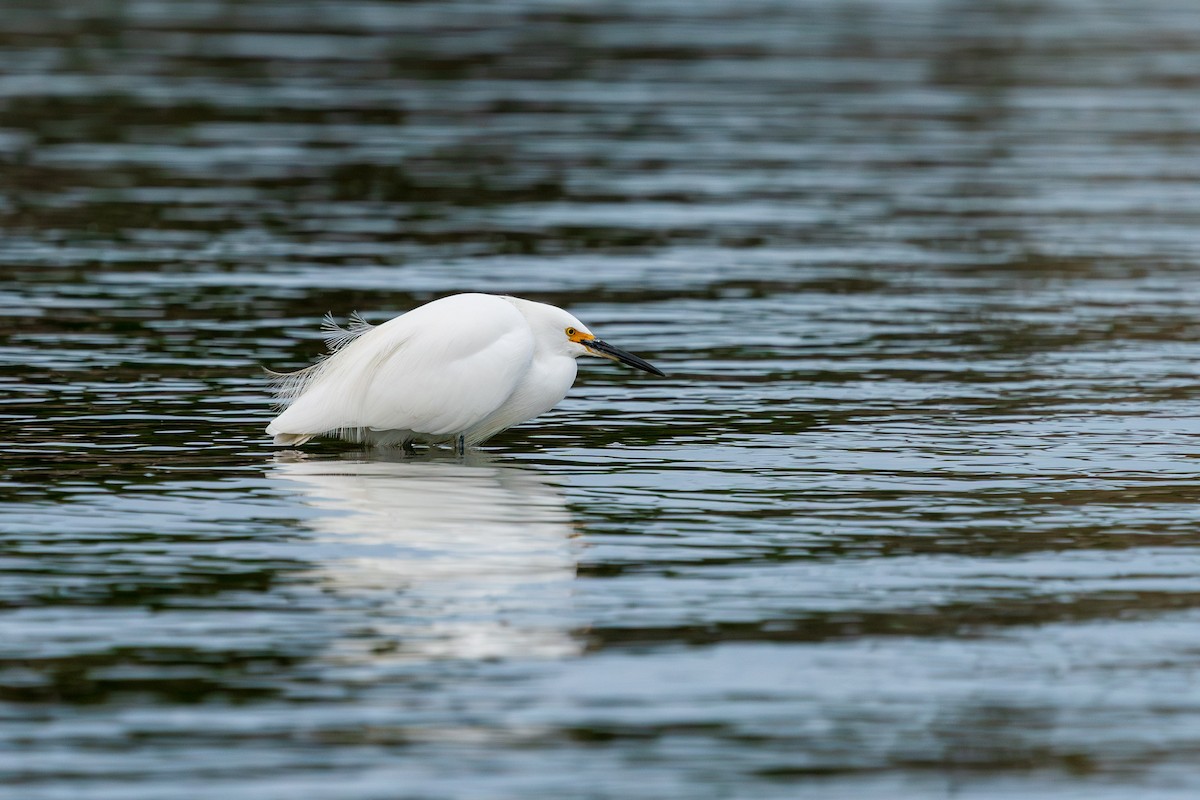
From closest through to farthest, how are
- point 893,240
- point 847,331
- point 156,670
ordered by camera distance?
point 156,670, point 847,331, point 893,240

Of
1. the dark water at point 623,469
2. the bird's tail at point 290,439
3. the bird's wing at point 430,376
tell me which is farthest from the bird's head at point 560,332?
the bird's tail at point 290,439

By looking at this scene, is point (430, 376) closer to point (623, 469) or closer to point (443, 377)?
point (443, 377)


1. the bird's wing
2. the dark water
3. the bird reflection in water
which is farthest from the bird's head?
the bird reflection in water

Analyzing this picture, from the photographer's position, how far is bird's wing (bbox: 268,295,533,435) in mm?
11305

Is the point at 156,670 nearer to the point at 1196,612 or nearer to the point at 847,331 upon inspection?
the point at 1196,612

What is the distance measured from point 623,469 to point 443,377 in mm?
1091

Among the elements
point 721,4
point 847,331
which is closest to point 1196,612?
point 847,331

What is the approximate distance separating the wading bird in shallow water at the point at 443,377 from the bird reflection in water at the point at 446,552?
0.80ft

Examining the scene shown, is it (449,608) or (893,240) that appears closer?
(449,608)

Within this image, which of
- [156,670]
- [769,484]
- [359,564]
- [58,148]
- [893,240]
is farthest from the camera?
[58,148]

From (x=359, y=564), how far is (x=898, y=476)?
3.27 m

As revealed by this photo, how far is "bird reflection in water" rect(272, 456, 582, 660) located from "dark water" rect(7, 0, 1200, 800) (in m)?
0.03

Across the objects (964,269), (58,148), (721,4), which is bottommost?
(964,269)

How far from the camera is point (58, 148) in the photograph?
23.5 meters
